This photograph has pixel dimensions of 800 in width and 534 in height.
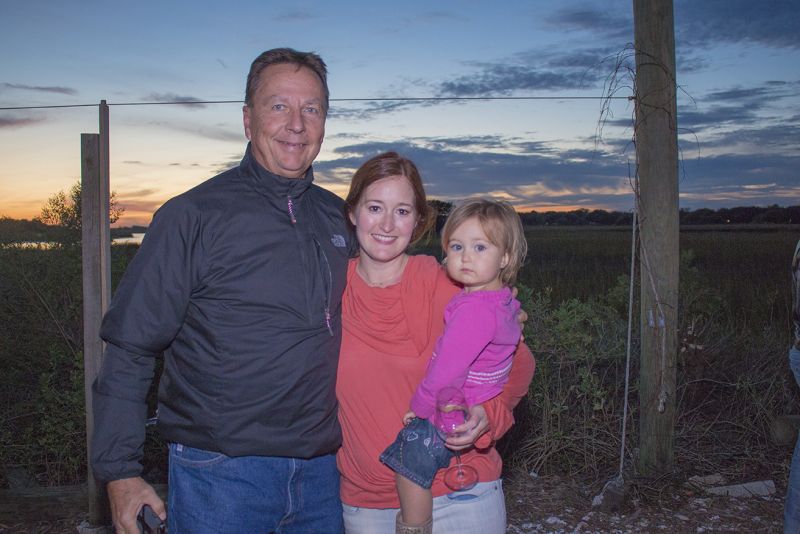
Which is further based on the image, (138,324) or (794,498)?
(794,498)

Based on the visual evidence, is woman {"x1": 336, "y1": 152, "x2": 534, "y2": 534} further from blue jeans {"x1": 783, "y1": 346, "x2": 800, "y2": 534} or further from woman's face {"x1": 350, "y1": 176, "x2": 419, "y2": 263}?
blue jeans {"x1": 783, "y1": 346, "x2": 800, "y2": 534}

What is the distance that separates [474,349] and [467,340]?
0.14ft

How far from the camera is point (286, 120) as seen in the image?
2.34 metres

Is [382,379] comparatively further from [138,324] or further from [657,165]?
[657,165]

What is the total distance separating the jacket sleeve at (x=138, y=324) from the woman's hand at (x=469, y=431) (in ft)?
3.02

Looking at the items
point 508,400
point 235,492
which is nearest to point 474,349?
point 508,400

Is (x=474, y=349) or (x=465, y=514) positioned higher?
(x=474, y=349)

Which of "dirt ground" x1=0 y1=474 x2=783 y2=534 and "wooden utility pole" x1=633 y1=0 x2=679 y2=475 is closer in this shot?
"wooden utility pole" x1=633 y1=0 x2=679 y2=475

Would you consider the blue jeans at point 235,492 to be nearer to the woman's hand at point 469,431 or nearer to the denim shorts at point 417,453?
the denim shorts at point 417,453

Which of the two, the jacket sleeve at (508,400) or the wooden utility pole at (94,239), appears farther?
the wooden utility pole at (94,239)

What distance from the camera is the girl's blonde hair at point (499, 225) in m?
2.43

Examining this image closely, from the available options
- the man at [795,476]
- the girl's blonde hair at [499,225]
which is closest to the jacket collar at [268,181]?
the girl's blonde hair at [499,225]

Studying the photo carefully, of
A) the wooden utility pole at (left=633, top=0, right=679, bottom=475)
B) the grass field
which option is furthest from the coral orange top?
the grass field

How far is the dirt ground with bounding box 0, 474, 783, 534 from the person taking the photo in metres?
4.47
